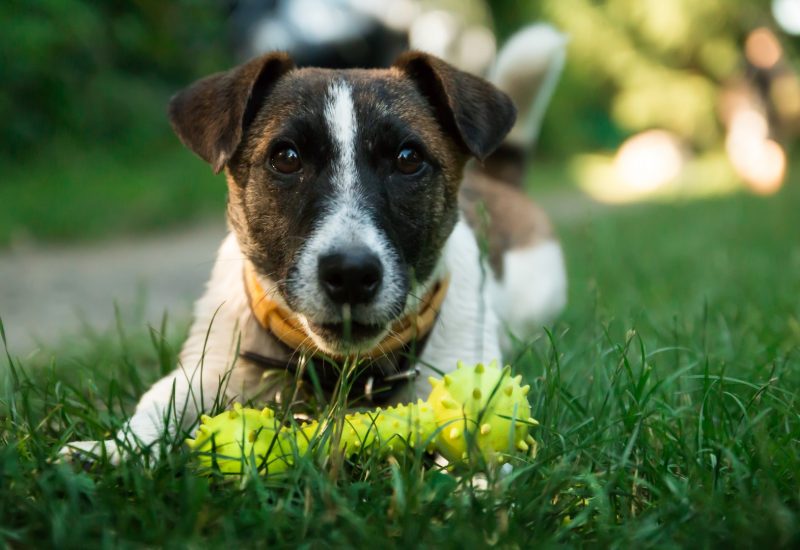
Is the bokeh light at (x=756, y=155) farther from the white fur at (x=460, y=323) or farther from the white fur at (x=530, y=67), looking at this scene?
the white fur at (x=460, y=323)

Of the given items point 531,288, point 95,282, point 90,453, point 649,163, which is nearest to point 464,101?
point 90,453

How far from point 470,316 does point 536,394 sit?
589 millimetres

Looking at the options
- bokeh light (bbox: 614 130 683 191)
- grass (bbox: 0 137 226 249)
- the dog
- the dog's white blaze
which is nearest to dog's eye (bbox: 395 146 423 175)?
the dog

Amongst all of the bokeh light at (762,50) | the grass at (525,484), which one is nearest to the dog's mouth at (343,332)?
the grass at (525,484)

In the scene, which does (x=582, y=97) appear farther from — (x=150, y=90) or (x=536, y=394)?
(x=536, y=394)

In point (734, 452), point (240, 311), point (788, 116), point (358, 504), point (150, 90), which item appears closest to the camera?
point (358, 504)

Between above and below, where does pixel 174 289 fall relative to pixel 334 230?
below

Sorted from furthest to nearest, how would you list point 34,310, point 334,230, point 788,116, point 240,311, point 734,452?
point 788,116, point 34,310, point 240,311, point 334,230, point 734,452

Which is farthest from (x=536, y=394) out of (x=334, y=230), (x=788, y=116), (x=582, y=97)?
(x=582, y=97)

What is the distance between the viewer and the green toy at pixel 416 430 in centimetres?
208

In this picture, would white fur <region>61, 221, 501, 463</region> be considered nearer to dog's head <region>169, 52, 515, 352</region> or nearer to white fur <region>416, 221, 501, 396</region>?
white fur <region>416, 221, 501, 396</region>

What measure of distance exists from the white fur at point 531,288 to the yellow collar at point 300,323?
53.9 inches

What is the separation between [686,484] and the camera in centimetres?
199

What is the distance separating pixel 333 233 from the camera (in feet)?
7.94
